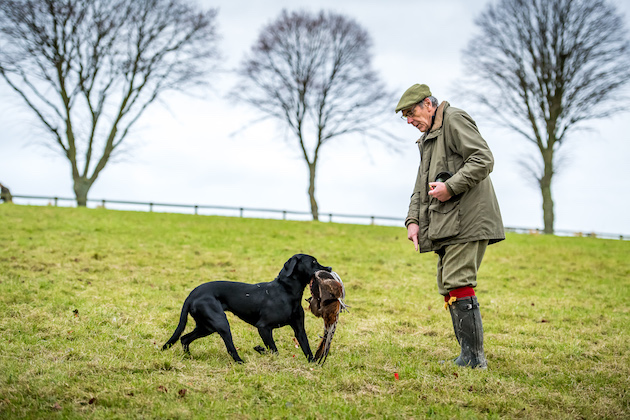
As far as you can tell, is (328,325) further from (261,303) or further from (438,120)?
(438,120)

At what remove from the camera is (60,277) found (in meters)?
8.32

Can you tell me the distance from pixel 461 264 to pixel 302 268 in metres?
1.33

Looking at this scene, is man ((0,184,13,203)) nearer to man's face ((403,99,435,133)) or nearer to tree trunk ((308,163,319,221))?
tree trunk ((308,163,319,221))

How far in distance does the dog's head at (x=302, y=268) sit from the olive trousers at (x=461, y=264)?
3.29 ft

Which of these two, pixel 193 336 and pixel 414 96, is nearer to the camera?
pixel 414 96

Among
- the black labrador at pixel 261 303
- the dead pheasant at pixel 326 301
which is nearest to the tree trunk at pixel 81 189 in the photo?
the black labrador at pixel 261 303

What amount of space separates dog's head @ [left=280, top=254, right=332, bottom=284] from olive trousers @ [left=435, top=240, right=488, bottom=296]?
Answer: 1001mm

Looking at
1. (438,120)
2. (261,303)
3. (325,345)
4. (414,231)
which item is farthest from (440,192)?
(261,303)

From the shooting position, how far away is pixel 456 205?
438 cm

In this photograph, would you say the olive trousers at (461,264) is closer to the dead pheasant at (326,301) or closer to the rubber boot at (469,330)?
the rubber boot at (469,330)

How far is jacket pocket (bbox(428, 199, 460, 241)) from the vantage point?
4.32 metres

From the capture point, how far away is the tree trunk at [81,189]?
72.4ft

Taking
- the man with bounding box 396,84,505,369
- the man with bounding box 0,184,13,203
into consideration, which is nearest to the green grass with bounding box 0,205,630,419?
the man with bounding box 396,84,505,369

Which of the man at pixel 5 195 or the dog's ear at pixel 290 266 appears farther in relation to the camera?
the man at pixel 5 195
